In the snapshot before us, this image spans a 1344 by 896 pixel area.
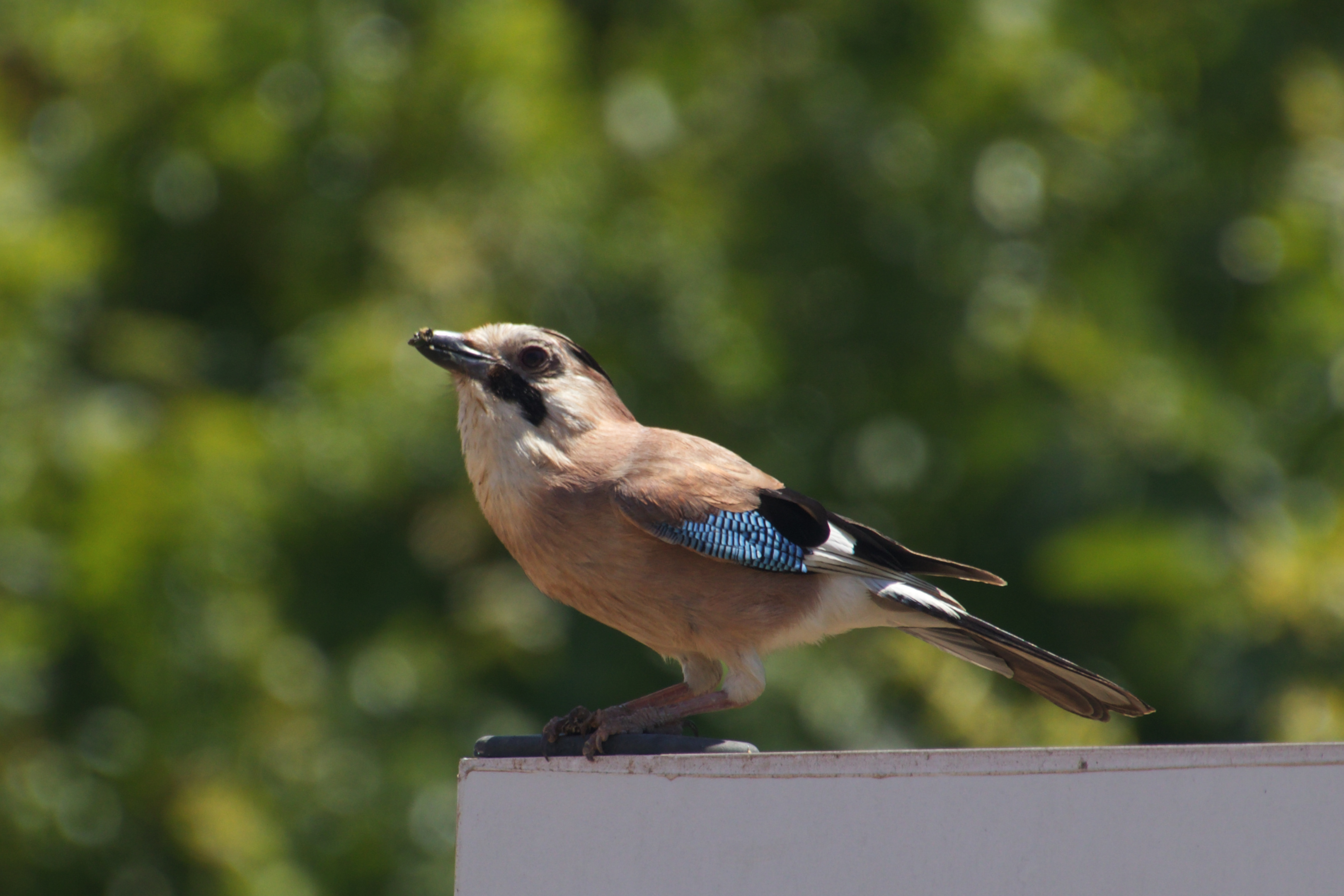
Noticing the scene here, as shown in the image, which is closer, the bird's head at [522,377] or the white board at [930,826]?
the white board at [930,826]

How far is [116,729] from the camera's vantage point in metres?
6.30

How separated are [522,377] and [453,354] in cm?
20

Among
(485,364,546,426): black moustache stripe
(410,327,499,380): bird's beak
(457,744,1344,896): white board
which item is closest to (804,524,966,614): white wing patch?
(485,364,546,426): black moustache stripe

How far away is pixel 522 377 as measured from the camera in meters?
3.88

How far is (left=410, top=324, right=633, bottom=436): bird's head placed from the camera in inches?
150

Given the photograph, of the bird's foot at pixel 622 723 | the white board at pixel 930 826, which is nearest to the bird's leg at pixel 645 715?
the bird's foot at pixel 622 723

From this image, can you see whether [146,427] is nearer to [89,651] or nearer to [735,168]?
[89,651]

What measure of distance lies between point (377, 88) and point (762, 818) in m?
5.41

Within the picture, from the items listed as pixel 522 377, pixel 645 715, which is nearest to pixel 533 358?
pixel 522 377

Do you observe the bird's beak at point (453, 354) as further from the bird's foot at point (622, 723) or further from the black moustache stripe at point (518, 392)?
the bird's foot at point (622, 723)

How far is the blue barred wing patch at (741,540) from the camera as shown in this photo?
3578 mm

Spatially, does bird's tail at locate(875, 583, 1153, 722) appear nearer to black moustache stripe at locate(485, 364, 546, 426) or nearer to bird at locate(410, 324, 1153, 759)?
bird at locate(410, 324, 1153, 759)

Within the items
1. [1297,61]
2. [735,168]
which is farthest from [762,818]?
[1297,61]

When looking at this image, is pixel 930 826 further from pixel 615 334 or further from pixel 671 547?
pixel 615 334
